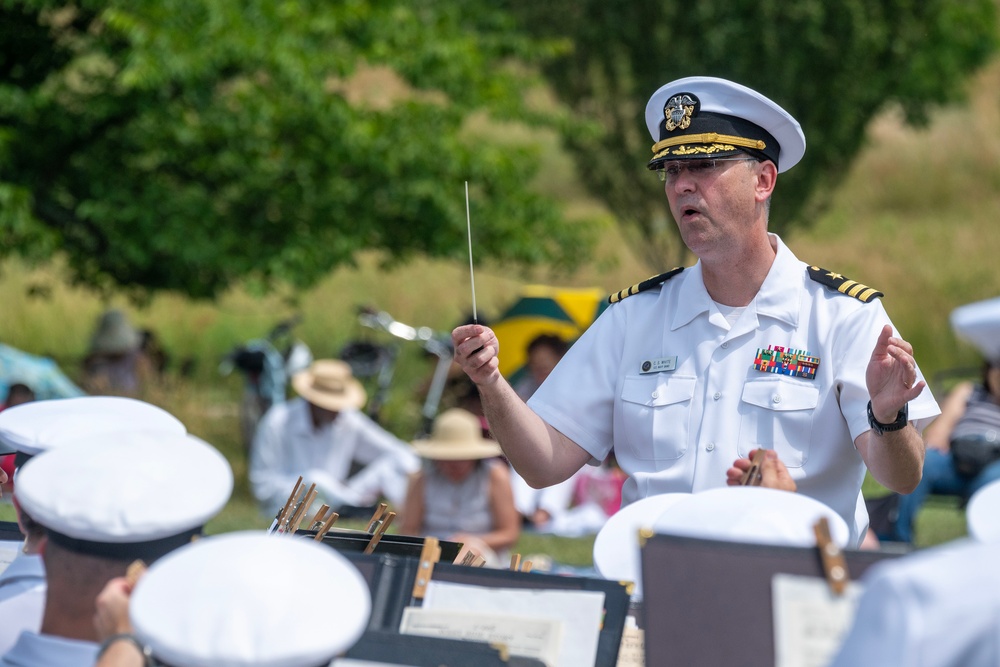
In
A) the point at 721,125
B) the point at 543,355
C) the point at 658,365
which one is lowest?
the point at 658,365

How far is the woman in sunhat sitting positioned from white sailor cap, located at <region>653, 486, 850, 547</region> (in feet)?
17.5

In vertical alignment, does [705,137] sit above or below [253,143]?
below

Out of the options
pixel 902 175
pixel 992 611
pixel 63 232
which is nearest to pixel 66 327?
pixel 63 232

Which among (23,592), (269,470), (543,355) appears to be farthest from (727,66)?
(23,592)

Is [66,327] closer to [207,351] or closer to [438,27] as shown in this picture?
[207,351]

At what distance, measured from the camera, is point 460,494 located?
319 inches

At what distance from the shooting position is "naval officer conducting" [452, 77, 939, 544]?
3.39 metres

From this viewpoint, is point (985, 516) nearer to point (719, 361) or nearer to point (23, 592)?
point (719, 361)

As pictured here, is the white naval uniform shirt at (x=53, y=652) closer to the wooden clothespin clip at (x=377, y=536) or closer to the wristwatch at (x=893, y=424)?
the wooden clothespin clip at (x=377, y=536)

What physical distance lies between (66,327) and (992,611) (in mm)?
16473

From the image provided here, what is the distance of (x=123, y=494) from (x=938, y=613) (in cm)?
145

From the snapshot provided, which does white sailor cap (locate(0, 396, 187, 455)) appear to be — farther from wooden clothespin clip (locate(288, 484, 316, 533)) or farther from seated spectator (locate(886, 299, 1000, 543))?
seated spectator (locate(886, 299, 1000, 543))

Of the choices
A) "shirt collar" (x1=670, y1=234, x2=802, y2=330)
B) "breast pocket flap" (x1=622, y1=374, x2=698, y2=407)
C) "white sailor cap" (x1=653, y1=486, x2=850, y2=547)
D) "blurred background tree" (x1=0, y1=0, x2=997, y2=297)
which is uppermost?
"blurred background tree" (x1=0, y1=0, x2=997, y2=297)

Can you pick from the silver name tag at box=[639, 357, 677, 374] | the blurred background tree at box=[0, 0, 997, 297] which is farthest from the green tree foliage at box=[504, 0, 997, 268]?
the silver name tag at box=[639, 357, 677, 374]
